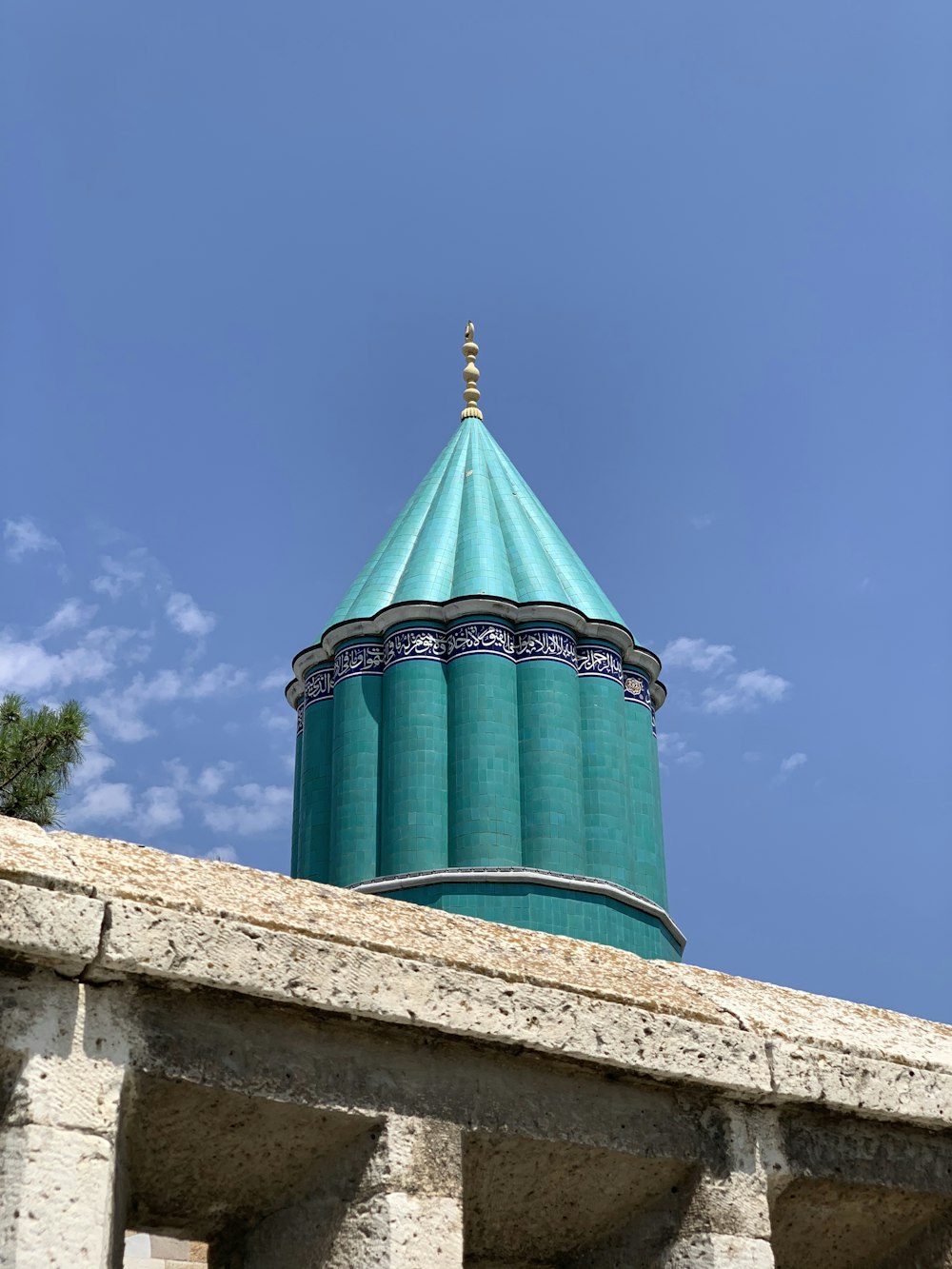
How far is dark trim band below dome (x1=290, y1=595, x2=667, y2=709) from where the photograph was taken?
43.9 ft

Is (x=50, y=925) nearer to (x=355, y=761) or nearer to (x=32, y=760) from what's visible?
(x=32, y=760)

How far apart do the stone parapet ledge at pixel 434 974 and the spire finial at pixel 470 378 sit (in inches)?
514

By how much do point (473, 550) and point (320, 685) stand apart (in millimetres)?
1895

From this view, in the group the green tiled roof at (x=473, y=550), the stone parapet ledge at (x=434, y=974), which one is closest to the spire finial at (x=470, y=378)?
the green tiled roof at (x=473, y=550)

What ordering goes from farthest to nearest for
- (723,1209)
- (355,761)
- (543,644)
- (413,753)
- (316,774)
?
(316,774)
(543,644)
(355,761)
(413,753)
(723,1209)

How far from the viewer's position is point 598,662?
45.1 ft

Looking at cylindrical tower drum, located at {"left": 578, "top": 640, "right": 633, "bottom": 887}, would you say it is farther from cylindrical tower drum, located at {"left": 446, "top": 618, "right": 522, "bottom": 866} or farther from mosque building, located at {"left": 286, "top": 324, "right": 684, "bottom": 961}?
cylindrical tower drum, located at {"left": 446, "top": 618, "right": 522, "bottom": 866}

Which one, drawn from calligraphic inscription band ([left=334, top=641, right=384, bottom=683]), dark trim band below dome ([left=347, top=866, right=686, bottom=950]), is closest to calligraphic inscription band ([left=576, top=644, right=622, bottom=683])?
calligraphic inscription band ([left=334, top=641, right=384, bottom=683])

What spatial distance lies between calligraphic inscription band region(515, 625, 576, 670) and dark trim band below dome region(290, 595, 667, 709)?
2.6 inches

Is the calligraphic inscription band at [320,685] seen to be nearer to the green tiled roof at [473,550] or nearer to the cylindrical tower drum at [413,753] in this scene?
the green tiled roof at [473,550]

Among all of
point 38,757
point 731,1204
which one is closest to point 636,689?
point 38,757

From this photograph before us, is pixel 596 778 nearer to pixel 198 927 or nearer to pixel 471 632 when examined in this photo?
pixel 471 632

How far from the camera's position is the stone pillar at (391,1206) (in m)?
2.71

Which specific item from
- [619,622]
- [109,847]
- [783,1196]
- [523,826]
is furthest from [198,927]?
[619,622]
